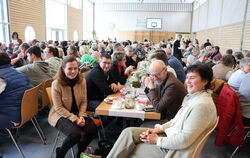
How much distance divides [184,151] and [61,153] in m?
1.44

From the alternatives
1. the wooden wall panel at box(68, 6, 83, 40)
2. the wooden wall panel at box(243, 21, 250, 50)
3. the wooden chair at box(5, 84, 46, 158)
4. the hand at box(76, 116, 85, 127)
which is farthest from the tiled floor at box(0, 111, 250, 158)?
the wooden wall panel at box(68, 6, 83, 40)

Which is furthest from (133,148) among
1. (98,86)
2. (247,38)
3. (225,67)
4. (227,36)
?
(227,36)

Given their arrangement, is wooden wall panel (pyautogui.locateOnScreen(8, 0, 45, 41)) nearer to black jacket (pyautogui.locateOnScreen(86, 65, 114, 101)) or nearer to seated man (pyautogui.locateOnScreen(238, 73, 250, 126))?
black jacket (pyautogui.locateOnScreen(86, 65, 114, 101))

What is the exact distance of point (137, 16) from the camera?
66.5 ft

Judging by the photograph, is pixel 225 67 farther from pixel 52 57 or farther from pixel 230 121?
pixel 52 57

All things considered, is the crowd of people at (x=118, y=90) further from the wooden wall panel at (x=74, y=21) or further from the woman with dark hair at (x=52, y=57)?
the wooden wall panel at (x=74, y=21)

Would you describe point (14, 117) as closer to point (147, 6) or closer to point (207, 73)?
point (207, 73)

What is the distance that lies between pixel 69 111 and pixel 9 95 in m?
0.76

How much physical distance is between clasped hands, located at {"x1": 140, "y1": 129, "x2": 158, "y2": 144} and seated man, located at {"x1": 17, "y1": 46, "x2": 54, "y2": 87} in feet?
7.26

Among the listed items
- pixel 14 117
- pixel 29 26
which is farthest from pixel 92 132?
pixel 29 26

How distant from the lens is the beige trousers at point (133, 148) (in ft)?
6.27

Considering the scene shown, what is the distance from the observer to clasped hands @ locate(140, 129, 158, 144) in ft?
6.47

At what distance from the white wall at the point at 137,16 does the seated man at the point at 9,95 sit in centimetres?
1867

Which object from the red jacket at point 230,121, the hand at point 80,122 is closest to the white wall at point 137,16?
the red jacket at point 230,121
